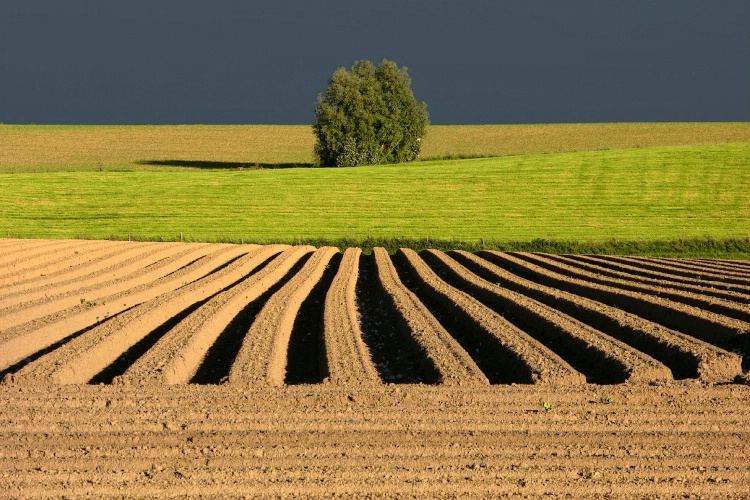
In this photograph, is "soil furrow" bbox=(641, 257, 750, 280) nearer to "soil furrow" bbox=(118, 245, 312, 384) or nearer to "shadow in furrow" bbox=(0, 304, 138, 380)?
"soil furrow" bbox=(118, 245, 312, 384)

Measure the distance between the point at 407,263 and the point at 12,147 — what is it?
63.8 metres

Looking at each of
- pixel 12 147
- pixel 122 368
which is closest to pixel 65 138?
pixel 12 147

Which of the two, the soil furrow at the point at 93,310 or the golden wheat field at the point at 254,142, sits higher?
the golden wheat field at the point at 254,142

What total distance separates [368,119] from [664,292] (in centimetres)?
4944

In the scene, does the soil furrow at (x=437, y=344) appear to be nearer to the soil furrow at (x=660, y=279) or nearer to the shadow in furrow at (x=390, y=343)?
the shadow in furrow at (x=390, y=343)

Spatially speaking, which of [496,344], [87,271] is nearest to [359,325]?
[496,344]

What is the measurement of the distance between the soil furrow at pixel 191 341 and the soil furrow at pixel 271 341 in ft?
2.07

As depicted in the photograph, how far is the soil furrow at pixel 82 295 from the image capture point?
1423 centimetres

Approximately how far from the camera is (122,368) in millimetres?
11438

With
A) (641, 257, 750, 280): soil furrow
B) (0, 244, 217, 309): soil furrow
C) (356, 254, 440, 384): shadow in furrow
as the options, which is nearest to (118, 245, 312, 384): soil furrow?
(356, 254, 440, 384): shadow in furrow

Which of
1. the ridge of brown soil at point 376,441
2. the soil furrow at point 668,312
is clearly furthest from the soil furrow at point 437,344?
the soil furrow at point 668,312

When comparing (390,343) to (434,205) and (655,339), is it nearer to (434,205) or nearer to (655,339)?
(655,339)

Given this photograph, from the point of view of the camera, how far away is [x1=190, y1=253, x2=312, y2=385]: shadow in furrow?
36.3ft

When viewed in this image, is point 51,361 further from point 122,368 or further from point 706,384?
point 706,384
